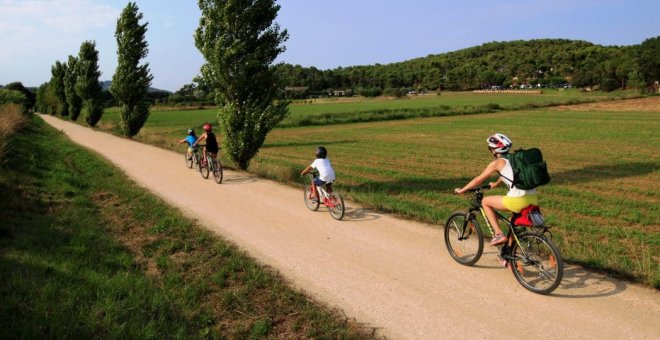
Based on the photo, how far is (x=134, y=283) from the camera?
549 cm

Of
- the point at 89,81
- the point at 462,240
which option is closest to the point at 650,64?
the point at 89,81

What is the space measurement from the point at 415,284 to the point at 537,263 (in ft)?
4.58

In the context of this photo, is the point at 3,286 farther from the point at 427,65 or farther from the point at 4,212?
the point at 427,65

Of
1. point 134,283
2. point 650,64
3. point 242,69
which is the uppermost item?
point 650,64

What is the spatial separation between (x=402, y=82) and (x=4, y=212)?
488 feet

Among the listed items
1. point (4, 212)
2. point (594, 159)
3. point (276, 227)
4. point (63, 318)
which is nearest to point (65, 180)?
point (4, 212)

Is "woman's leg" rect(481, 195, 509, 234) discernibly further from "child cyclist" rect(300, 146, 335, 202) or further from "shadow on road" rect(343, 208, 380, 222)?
"child cyclist" rect(300, 146, 335, 202)

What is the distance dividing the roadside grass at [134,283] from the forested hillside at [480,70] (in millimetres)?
112382

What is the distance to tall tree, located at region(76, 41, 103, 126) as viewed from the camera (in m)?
41.8

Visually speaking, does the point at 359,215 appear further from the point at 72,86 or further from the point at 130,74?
the point at 72,86

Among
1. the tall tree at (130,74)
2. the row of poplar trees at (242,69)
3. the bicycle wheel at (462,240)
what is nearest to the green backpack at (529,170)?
the bicycle wheel at (462,240)

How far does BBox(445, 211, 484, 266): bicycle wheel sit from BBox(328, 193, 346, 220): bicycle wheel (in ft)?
8.73

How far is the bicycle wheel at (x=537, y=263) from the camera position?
5043mm

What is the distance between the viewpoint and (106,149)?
75.5 feet
